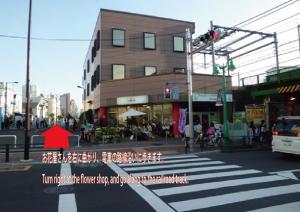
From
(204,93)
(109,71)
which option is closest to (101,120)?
(109,71)

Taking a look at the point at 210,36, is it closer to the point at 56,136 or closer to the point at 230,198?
the point at 56,136

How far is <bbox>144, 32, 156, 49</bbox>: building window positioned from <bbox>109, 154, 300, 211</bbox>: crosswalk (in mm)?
21922

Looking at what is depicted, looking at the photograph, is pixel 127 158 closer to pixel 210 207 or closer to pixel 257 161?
pixel 257 161

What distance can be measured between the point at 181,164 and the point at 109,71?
63.4 feet

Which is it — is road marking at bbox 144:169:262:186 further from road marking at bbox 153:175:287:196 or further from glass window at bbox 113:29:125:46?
glass window at bbox 113:29:125:46

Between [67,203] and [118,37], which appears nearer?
[67,203]

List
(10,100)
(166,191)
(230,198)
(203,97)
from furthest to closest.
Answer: (10,100)
(203,97)
(166,191)
(230,198)

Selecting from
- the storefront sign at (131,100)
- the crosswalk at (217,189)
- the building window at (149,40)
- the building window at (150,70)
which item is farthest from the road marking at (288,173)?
the building window at (149,40)

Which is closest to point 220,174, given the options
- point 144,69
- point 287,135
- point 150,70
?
point 287,135

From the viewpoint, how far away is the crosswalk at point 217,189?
6133 millimetres

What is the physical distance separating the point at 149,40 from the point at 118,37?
3.64 m

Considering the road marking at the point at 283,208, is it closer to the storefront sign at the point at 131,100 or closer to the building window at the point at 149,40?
the storefront sign at the point at 131,100

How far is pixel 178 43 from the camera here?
32.7 m

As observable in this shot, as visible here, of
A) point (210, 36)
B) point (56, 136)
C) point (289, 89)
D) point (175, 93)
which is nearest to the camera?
point (56, 136)
